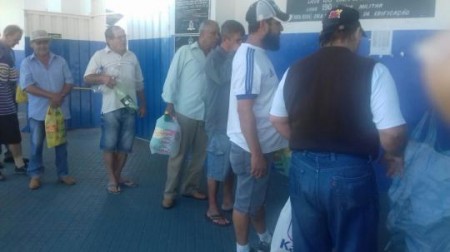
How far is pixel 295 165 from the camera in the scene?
224cm

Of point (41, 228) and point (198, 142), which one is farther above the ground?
point (198, 142)

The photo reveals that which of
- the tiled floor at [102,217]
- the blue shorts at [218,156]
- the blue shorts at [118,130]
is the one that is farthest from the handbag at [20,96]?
the blue shorts at [218,156]

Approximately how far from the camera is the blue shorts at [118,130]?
14.4 feet

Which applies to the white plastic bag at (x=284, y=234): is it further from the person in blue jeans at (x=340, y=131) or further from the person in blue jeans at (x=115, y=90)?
the person in blue jeans at (x=115, y=90)

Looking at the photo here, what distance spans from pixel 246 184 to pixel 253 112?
1.53 ft

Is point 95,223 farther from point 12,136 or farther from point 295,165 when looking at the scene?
point 295,165

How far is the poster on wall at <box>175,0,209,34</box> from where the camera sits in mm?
5195

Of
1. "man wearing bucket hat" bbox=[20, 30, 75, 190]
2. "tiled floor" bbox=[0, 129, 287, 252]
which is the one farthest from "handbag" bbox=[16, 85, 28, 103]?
"man wearing bucket hat" bbox=[20, 30, 75, 190]

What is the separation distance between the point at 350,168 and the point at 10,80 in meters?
4.16

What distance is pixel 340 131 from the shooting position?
6.56 ft

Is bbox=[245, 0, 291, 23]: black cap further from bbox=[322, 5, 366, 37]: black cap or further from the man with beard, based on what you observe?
bbox=[322, 5, 366, 37]: black cap

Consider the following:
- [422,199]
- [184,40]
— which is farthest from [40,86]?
[422,199]

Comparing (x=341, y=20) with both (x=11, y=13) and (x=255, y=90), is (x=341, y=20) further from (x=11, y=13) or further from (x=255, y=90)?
(x=11, y=13)

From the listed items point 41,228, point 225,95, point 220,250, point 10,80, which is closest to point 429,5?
point 225,95
